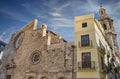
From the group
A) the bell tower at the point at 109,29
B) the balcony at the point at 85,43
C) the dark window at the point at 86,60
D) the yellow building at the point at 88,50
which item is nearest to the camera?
the yellow building at the point at 88,50

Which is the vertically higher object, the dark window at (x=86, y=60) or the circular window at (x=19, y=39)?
the circular window at (x=19, y=39)

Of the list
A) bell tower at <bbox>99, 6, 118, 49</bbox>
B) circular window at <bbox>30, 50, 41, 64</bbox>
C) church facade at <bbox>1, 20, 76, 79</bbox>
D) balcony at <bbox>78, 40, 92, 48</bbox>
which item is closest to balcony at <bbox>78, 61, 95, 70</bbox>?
church facade at <bbox>1, 20, 76, 79</bbox>

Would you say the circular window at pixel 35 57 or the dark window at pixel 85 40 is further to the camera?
the circular window at pixel 35 57

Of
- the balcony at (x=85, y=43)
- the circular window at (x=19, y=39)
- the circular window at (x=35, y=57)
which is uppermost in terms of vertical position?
the circular window at (x=19, y=39)

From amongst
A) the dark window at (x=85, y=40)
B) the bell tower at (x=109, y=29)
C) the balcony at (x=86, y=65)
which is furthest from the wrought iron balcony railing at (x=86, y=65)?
the bell tower at (x=109, y=29)

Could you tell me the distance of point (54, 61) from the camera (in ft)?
66.3

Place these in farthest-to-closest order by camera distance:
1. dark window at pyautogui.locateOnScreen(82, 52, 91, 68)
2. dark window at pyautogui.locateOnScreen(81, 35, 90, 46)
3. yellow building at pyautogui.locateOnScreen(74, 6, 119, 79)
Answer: dark window at pyautogui.locateOnScreen(81, 35, 90, 46) < dark window at pyautogui.locateOnScreen(82, 52, 91, 68) < yellow building at pyautogui.locateOnScreen(74, 6, 119, 79)

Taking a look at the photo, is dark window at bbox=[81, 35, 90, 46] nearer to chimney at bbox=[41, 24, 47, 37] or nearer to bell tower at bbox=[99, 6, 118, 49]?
chimney at bbox=[41, 24, 47, 37]

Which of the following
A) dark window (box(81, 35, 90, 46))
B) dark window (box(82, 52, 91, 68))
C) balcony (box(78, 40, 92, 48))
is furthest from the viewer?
dark window (box(81, 35, 90, 46))

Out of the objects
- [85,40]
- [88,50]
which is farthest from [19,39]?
[88,50]

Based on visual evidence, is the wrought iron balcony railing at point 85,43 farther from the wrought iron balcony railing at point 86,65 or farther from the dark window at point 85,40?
the wrought iron balcony railing at point 86,65

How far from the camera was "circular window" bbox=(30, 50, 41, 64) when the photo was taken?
22.5 meters

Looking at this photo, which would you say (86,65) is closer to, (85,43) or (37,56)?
(85,43)

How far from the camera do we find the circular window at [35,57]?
22.5 meters
